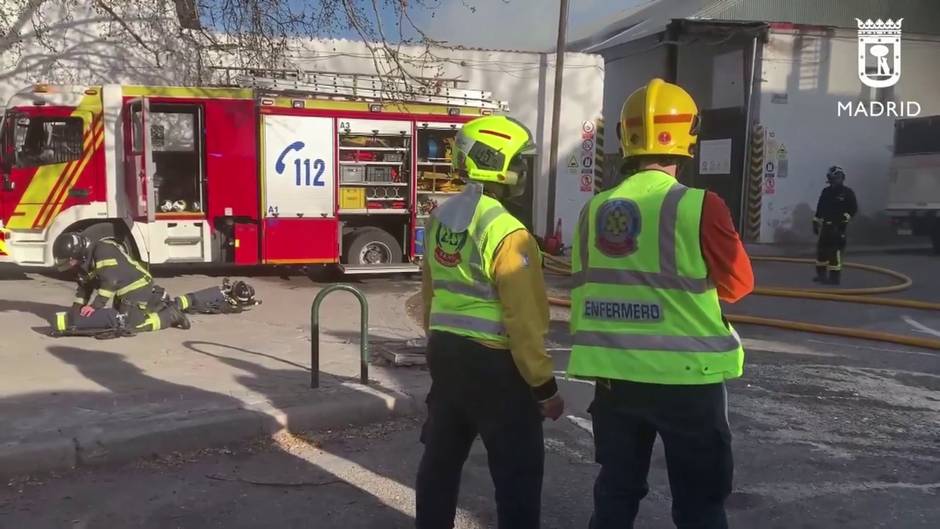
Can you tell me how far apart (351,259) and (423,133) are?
2.27 m

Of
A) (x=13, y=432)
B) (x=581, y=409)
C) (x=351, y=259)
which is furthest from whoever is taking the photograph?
(x=351, y=259)

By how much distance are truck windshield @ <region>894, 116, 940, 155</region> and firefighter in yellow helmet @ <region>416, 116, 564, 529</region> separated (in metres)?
17.8

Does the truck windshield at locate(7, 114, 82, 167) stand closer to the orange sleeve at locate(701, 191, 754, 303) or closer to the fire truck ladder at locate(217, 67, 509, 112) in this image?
the fire truck ladder at locate(217, 67, 509, 112)

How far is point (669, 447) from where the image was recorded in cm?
255

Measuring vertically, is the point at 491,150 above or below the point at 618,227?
above

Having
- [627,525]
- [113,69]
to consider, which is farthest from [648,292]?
[113,69]

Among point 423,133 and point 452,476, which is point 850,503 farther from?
point 423,133

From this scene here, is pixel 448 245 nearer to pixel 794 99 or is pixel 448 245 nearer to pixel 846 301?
pixel 846 301

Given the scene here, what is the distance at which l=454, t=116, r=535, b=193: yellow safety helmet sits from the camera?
300 centimetres

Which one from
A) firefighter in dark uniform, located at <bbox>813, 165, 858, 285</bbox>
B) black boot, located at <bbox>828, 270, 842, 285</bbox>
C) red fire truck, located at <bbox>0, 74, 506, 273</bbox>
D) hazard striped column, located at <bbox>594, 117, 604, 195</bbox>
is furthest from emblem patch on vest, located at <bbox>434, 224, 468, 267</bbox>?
hazard striped column, located at <bbox>594, 117, 604, 195</bbox>

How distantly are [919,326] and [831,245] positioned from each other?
3242mm

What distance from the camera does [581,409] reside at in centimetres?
574

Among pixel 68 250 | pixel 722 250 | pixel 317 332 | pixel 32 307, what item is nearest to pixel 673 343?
pixel 722 250

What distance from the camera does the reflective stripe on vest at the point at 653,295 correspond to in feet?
8.19
